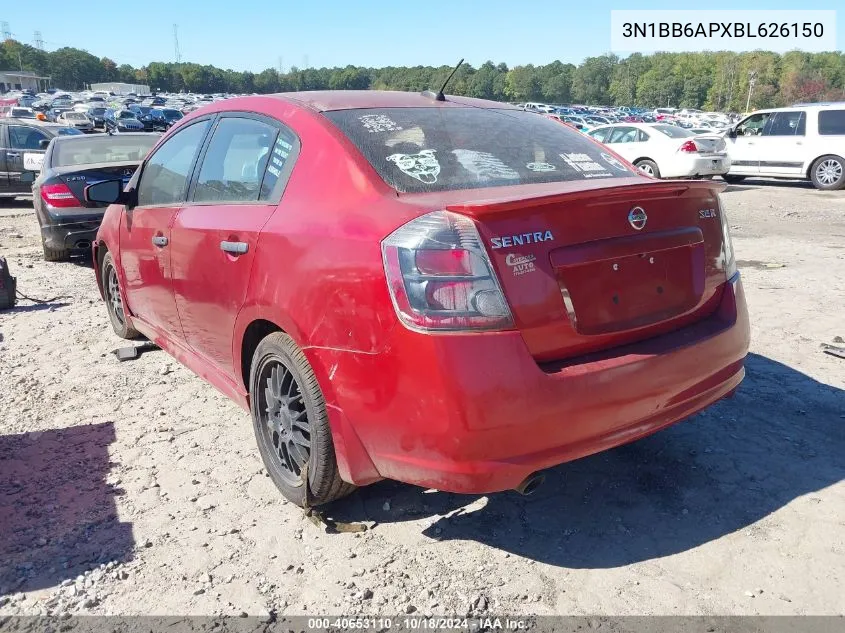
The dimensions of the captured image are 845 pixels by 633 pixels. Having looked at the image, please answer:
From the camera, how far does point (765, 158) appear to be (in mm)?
15859

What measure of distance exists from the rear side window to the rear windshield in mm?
14197

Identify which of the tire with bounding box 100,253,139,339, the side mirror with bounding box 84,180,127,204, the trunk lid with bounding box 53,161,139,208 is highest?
the trunk lid with bounding box 53,161,139,208

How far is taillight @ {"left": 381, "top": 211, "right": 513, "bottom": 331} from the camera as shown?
2.19 m

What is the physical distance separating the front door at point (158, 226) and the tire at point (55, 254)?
415 centimetres

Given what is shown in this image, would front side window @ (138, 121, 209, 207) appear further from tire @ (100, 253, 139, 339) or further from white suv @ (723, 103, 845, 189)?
white suv @ (723, 103, 845, 189)

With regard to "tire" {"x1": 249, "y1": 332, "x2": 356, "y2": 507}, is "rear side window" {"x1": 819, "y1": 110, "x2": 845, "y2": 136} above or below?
above

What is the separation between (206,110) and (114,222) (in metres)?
1.35

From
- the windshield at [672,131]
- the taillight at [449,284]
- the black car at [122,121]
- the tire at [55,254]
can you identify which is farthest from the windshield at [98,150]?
the black car at [122,121]

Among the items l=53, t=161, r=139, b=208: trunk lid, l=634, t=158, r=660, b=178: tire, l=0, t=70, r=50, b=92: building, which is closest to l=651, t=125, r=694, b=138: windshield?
l=634, t=158, r=660, b=178: tire

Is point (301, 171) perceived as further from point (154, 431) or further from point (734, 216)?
point (734, 216)

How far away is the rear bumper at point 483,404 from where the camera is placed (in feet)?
7.14

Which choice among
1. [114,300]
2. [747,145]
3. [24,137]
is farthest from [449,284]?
[747,145]

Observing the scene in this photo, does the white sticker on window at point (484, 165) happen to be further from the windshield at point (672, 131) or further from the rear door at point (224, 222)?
the windshield at point (672, 131)

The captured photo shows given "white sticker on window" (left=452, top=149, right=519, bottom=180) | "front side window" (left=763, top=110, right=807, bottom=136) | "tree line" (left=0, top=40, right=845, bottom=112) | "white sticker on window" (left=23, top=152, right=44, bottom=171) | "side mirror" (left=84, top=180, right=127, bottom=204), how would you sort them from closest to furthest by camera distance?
"white sticker on window" (left=452, top=149, right=519, bottom=180), "side mirror" (left=84, top=180, right=127, bottom=204), "white sticker on window" (left=23, top=152, right=44, bottom=171), "front side window" (left=763, top=110, right=807, bottom=136), "tree line" (left=0, top=40, right=845, bottom=112)
